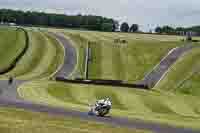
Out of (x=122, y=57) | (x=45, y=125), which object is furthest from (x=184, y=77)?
(x=45, y=125)

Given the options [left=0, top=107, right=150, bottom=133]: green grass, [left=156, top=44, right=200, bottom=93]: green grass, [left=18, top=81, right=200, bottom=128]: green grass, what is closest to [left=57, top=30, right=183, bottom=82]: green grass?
[left=156, top=44, right=200, bottom=93]: green grass

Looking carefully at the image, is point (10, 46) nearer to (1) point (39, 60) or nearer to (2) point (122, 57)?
(1) point (39, 60)

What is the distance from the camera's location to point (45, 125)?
95.2 ft

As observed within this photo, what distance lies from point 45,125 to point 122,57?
102 metres

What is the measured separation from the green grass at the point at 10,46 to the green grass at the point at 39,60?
93.1 inches

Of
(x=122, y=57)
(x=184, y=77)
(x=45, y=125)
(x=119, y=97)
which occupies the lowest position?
(x=184, y=77)

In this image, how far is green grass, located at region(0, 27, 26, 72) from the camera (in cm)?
11881

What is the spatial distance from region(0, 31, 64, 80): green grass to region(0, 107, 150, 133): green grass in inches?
2704

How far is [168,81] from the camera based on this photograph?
340ft

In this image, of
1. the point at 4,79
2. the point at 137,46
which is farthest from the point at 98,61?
the point at 4,79

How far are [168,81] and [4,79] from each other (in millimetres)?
35182

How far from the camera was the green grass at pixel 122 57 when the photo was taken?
112m

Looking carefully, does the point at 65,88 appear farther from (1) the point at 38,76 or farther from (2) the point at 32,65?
(2) the point at 32,65

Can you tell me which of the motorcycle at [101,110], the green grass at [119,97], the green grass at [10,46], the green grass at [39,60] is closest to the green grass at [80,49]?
the green grass at [39,60]
